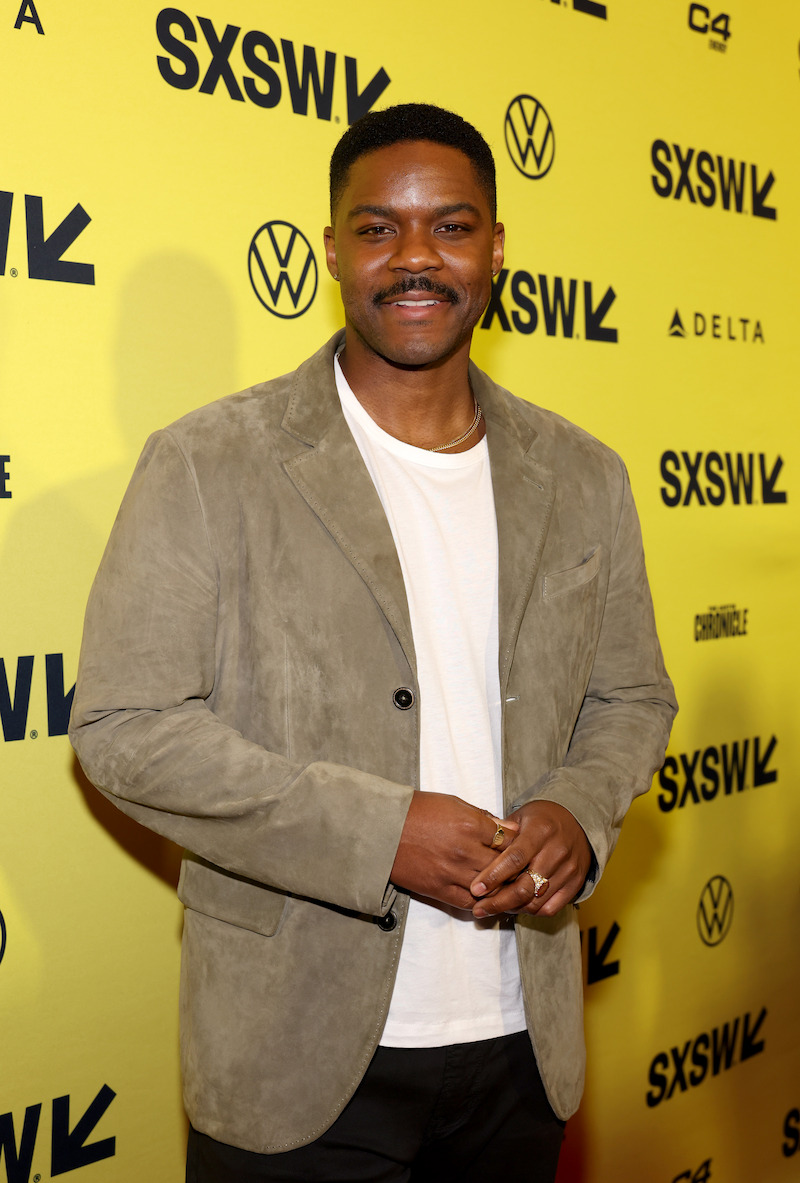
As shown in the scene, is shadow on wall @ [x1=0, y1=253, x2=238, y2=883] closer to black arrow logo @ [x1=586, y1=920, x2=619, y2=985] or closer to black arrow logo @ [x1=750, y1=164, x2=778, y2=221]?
black arrow logo @ [x1=586, y1=920, x2=619, y2=985]

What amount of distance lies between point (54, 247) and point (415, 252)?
2.23 feet

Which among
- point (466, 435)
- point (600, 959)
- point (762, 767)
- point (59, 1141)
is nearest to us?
point (466, 435)

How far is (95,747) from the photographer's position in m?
1.20

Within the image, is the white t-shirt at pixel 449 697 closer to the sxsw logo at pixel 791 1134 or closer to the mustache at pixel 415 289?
the mustache at pixel 415 289

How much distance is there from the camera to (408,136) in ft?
4.55

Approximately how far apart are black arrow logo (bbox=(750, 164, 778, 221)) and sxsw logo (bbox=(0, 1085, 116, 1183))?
2605mm

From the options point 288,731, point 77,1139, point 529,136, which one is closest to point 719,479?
point 529,136

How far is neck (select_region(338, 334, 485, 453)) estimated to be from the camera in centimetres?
143

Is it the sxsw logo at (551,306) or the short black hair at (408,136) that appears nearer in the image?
the short black hair at (408,136)

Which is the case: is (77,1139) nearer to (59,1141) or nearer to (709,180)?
(59,1141)

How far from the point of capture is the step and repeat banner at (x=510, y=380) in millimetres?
1698

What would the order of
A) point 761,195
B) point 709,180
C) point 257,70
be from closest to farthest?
point 257,70 → point 709,180 → point 761,195

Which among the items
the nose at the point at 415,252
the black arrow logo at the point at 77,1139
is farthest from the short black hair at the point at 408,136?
the black arrow logo at the point at 77,1139

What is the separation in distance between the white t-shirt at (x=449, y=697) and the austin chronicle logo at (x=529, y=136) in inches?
45.2
